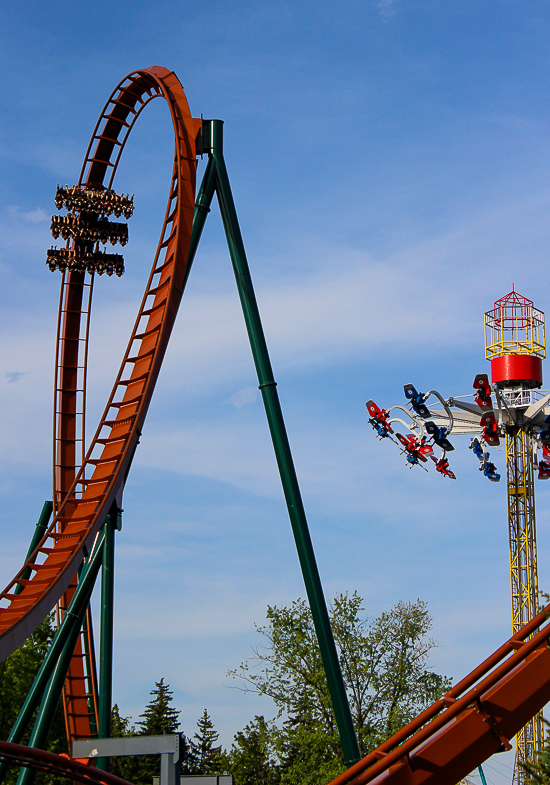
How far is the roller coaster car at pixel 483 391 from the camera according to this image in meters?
21.6

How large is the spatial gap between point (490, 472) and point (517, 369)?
3.12 metres

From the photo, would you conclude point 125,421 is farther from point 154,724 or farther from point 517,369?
point 154,724

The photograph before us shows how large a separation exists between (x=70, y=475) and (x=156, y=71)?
562cm

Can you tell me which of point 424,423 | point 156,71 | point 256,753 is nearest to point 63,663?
point 156,71

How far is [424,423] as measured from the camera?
71.9ft

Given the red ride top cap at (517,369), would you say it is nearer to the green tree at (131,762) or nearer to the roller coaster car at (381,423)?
the roller coaster car at (381,423)

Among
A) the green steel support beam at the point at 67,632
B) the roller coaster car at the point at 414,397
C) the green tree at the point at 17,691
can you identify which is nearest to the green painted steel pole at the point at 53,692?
the green steel support beam at the point at 67,632

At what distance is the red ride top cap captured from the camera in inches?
940

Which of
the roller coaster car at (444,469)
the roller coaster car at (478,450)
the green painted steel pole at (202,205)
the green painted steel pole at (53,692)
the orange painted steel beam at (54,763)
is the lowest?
the orange painted steel beam at (54,763)

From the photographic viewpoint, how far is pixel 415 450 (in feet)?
72.0

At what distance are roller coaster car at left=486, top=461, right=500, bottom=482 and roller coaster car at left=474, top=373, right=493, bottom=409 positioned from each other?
138 cm

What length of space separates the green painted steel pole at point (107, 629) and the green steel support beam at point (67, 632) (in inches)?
7.7

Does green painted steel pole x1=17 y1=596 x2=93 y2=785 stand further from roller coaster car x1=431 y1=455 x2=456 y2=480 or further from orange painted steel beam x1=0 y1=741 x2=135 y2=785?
roller coaster car x1=431 y1=455 x2=456 y2=480

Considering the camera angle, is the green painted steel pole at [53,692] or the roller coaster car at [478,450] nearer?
the green painted steel pole at [53,692]
